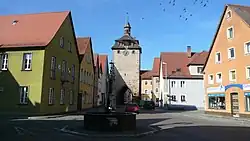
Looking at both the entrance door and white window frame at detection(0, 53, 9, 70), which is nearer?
white window frame at detection(0, 53, 9, 70)

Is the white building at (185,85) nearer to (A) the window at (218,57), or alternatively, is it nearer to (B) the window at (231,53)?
(A) the window at (218,57)

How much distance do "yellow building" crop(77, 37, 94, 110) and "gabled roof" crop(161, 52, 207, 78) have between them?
17.6 meters

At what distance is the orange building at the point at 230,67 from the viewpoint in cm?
3027

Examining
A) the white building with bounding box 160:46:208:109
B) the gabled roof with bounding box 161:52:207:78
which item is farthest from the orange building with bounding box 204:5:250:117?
the gabled roof with bounding box 161:52:207:78

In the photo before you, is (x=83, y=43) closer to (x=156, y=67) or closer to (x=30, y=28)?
(x=30, y=28)

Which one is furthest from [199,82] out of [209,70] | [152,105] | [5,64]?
[5,64]

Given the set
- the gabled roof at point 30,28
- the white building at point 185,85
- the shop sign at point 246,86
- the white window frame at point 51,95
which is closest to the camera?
the gabled roof at point 30,28

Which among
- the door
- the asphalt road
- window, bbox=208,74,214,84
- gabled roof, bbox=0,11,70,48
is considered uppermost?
gabled roof, bbox=0,11,70,48

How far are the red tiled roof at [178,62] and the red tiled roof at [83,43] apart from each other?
66.4ft

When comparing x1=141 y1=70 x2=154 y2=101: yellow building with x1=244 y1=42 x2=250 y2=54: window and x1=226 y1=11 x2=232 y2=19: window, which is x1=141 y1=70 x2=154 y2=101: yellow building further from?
x1=244 y1=42 x2=250 y2=54: window

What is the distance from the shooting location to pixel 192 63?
189ft

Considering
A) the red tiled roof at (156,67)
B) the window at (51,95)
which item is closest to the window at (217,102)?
the window at (51,95)

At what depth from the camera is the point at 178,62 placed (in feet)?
200

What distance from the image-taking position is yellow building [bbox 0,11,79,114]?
2630 centimetres
